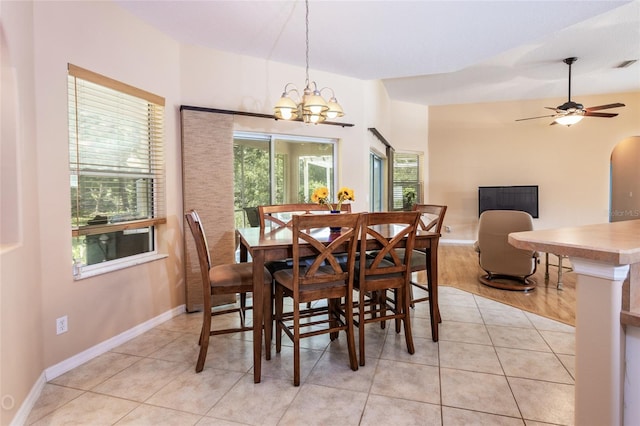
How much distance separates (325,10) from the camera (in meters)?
2.83

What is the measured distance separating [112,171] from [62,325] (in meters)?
1.21

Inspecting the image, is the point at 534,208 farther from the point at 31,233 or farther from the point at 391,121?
the point at 31,233

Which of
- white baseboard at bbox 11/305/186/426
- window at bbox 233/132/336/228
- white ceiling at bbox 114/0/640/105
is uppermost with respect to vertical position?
white ceiling at bbox 114/0/640/105

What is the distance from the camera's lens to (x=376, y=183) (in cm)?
618

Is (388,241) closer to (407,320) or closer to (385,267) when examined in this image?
(385,267)

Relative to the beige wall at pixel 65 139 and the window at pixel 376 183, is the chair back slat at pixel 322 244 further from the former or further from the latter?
the window at pixel 376 183

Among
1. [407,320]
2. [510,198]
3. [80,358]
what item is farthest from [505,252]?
[80,358]

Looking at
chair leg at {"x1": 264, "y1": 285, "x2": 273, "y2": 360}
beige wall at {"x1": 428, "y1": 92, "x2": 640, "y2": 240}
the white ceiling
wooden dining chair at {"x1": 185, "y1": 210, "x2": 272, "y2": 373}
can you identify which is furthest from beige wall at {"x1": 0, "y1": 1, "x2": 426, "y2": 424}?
beige wall at {"x1": 428, "y1": 92, "x2": 640, "y2": 240}

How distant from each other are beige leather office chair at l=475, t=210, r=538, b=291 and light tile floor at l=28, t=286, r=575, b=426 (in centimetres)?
136

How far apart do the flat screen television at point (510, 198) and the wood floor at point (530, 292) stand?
149cm

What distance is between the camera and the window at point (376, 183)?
18.9 feet

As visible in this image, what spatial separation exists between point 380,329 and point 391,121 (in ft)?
17.2

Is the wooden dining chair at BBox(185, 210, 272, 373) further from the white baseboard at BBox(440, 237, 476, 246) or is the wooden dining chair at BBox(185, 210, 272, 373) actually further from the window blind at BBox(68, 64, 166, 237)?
the white baseboard at BBox(440, 237, 476, 246)

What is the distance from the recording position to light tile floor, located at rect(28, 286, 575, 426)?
183 centimetres
